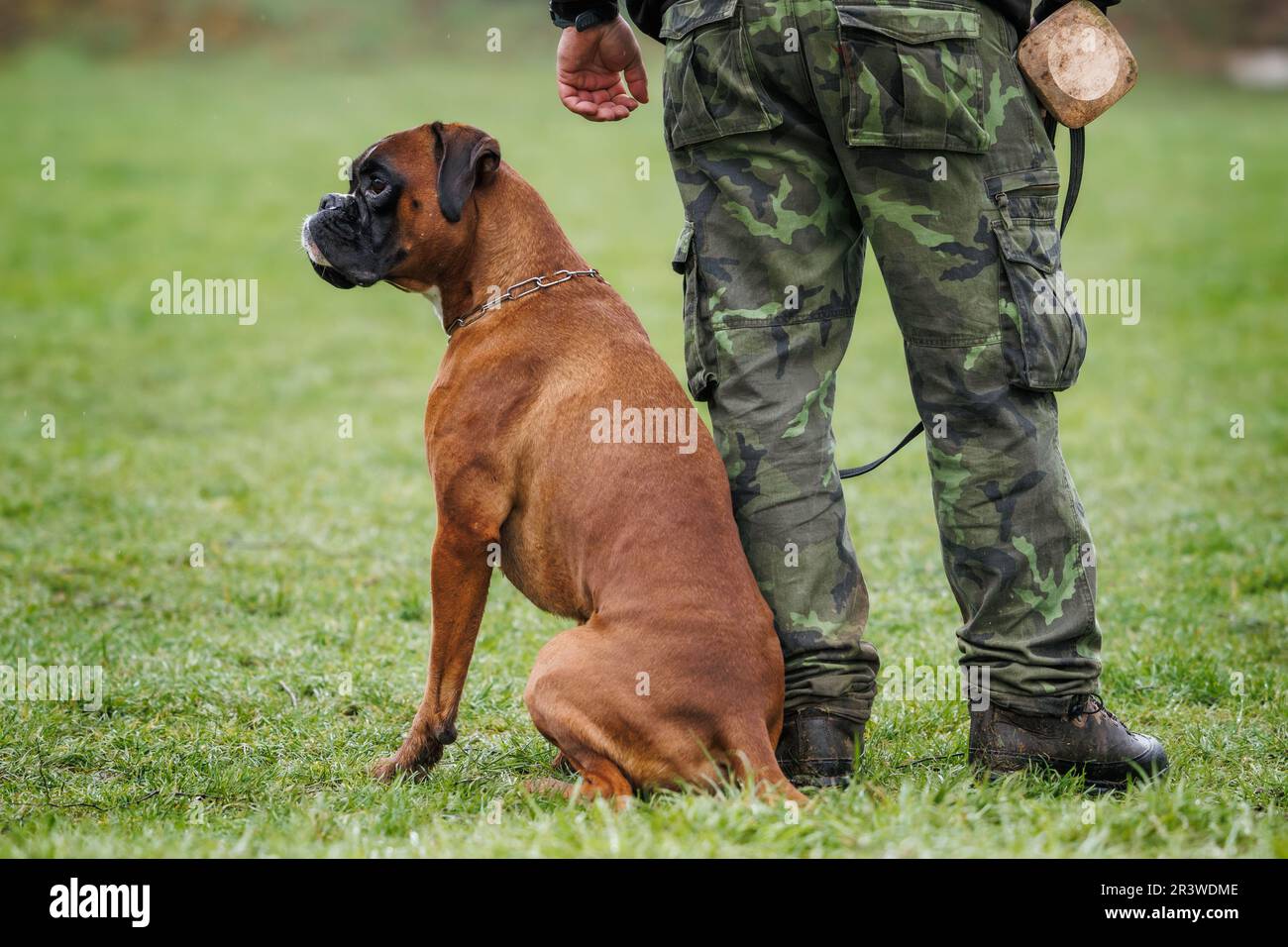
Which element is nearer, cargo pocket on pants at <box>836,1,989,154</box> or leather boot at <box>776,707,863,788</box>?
cargo pocket on pants at <box>836,1,989,154</box>

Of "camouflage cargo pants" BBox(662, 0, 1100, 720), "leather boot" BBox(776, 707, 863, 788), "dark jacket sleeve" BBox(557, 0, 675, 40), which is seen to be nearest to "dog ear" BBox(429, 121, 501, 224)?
"dark jacket sleeve" BBox(557, 0, 675, 40)

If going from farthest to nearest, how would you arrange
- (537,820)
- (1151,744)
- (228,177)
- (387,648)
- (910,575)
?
(228,177) < (910,575) < (387,648) < (1151,744) < (537,820)

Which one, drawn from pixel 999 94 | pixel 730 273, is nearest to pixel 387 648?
pixel 730 273

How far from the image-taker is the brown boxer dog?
3.12 metres

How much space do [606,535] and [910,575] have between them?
2.96 m

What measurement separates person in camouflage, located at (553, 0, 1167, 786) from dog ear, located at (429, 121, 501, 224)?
0.56m

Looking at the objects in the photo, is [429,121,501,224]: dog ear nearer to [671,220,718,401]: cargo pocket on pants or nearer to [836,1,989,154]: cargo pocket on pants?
[671,220,718,401]: cargo pocket on pants

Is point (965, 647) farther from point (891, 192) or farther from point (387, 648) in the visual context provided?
point (387, 648)

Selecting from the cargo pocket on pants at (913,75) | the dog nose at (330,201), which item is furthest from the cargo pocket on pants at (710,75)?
the dog nose at (330,201)

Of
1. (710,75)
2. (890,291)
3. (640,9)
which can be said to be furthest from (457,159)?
(890,291)

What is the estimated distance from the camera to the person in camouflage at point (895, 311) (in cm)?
320

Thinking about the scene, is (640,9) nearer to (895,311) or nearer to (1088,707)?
(895,311)

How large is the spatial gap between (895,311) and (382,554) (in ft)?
11.4

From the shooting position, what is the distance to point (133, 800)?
347 cm
